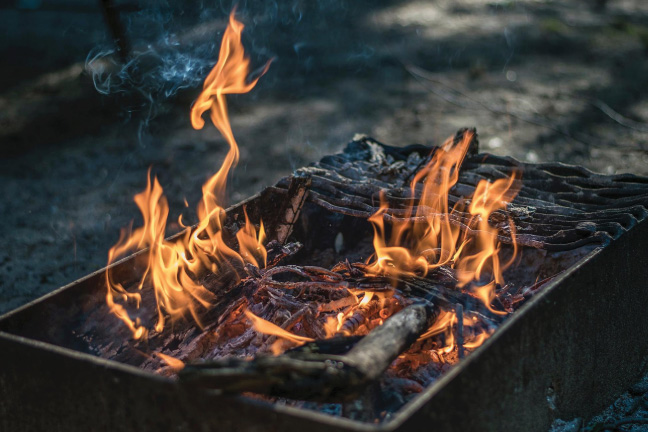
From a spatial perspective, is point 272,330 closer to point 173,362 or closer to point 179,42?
point 173,362

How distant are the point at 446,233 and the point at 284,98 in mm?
5874

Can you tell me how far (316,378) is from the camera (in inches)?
76.3

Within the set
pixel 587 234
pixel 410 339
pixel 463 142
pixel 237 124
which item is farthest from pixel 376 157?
pixel 237 124

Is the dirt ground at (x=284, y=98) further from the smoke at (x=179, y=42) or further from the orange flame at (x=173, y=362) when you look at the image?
the orange flame at (x=173, y=362)

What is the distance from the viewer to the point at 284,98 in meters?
8.77

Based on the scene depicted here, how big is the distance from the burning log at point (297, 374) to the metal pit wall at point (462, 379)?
0.06m

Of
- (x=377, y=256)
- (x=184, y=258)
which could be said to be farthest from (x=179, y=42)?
(x=377, y=256)

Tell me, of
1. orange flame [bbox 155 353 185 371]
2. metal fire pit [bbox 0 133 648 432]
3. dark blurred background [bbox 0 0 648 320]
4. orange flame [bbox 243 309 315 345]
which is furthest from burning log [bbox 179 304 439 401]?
dark blurred background [bbox 0 0 648 320]

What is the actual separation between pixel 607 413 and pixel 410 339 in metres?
1.21

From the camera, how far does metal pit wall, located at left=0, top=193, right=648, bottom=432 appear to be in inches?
75.8

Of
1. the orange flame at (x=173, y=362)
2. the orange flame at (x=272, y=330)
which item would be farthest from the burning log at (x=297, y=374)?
the orange flame at (x=173, y=362)

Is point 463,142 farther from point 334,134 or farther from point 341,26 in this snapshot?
point 341,26

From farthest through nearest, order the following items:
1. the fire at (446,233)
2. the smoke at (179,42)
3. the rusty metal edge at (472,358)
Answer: the smoke at (179,42), the fire at (446,233), the rusty metal edge at (472,358)

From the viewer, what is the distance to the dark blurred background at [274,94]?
586 cm
